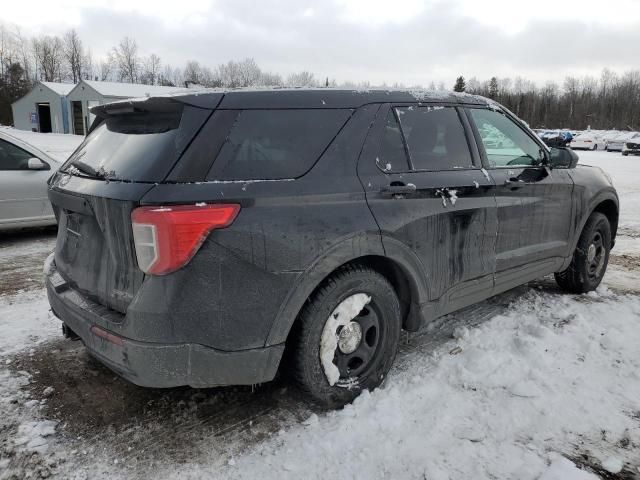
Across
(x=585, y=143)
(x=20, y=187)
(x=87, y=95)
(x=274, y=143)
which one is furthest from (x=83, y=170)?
(x=87, y=95)

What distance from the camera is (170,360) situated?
2.33m

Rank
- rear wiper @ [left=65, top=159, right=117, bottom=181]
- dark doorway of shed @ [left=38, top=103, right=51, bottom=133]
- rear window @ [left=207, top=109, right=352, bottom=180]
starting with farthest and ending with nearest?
1. dark doorway of shed @ [left=38, top=103, right=51, bottom=133]
2. rear wiper @ [left=65, top=159, right=117, bottom=181]
3. rear window @ [left=207, top=109, right=352, bottom=180]

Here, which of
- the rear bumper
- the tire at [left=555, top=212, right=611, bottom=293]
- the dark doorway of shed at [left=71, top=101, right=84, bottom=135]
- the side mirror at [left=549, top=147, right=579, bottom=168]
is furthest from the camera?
the dark doorway of shed at [left=71, top=101, right=84, bottom=135]

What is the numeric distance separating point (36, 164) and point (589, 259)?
6.78 meters

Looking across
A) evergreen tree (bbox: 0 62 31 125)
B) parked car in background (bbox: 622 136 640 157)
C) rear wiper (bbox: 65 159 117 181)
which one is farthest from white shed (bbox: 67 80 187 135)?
rear wiper (bbox: 65 159 117 181)

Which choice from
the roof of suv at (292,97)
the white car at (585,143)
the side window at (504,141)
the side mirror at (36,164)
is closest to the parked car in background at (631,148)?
the white car at (585,143)

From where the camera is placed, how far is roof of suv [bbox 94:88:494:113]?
98.6 inches

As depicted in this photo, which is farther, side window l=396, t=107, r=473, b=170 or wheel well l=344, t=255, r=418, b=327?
→ side window l=396, t=107, r=473, b=170

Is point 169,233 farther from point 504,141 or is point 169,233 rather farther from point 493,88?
point 493,88

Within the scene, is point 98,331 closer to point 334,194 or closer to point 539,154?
point 334,194

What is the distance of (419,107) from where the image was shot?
3295mm

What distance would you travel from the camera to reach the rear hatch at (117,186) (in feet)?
7.73

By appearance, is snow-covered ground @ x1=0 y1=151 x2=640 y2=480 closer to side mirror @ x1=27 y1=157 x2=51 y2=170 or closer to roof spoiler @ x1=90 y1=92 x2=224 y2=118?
roof spoiler @ x1=90 y1=92 x2=224 y2=118

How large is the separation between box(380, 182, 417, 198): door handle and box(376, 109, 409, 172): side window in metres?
0.10
